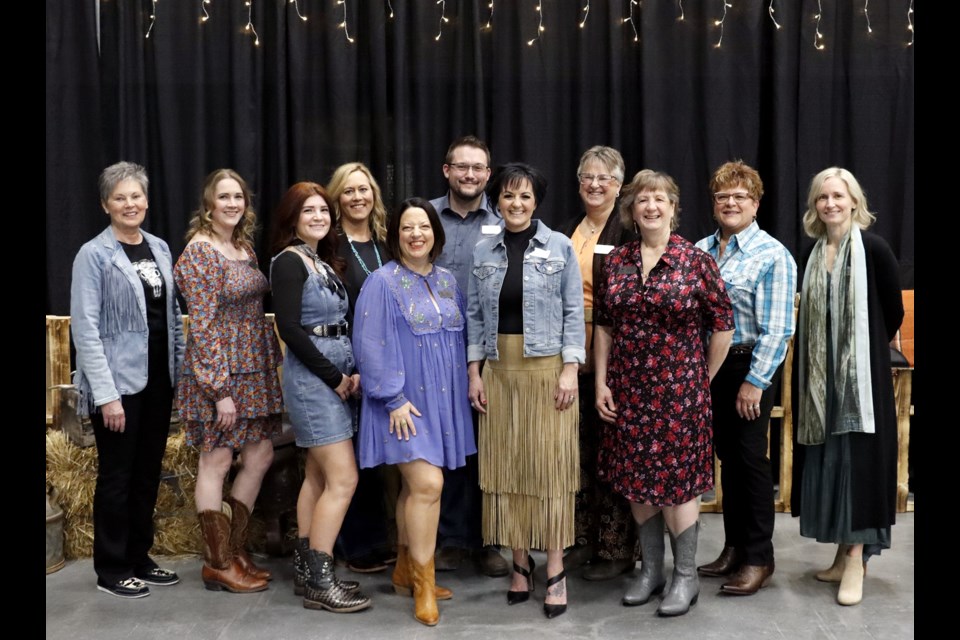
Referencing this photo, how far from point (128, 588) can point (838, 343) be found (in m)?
2.76

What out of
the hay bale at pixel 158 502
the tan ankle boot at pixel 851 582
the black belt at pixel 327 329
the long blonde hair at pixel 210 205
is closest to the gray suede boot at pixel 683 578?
the tan ankle boot at pixel 851 582

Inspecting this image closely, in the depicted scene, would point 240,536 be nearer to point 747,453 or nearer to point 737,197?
point 747,453

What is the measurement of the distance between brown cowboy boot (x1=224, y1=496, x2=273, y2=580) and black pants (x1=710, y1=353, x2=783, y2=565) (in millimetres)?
1816

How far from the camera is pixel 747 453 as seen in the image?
3262 mm

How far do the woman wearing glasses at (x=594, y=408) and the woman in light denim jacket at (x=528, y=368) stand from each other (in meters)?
0.22

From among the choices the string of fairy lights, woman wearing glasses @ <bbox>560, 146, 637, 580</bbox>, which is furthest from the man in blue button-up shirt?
the string of fairy lights

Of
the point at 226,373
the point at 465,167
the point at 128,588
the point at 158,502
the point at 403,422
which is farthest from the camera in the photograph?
the point at 158,502

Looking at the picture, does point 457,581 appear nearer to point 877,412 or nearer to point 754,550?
point 754,550

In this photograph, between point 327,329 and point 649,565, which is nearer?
point 327,329

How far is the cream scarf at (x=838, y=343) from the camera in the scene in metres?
3.10

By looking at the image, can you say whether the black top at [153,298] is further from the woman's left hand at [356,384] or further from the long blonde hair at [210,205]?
the woman's left hand at [356,384]

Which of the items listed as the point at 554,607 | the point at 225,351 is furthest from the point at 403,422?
the point at 554,607

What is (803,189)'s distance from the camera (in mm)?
4496

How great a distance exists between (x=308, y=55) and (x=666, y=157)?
6.17ft
